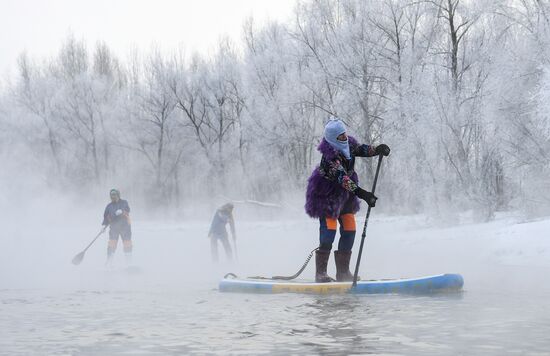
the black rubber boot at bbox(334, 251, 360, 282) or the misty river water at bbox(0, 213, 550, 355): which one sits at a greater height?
the black rubber boot at bbox(334, 251, 360, 282)

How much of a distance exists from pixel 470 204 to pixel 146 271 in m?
12.9

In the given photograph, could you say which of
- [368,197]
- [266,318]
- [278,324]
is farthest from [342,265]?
[278,324]

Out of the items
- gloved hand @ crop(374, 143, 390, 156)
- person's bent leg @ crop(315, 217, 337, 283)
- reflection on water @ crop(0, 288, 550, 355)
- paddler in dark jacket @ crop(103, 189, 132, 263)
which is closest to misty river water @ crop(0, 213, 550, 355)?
reflection on water @ crop(0, 288, 550, 355)

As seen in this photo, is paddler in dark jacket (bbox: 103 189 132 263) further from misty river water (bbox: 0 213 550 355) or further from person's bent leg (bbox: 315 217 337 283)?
person's bent leg (bbox: 315 217 337 283)

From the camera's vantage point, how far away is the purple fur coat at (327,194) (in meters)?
10.1

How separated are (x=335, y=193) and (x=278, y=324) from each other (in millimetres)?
3041

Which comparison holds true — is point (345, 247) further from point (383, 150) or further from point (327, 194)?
point (383, 150)

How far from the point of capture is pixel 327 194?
10.1 metres

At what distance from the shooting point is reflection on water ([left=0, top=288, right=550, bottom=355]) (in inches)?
239

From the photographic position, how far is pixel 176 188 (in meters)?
56.6

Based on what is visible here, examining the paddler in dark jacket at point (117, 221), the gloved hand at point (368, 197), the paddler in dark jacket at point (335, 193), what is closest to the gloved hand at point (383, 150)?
the paddler in dark jacket at point (335, 193)

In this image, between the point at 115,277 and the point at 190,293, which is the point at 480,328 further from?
the point at 115,277

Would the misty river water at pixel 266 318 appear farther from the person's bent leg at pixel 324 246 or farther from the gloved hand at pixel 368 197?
the gloved hand at pixel 368 197

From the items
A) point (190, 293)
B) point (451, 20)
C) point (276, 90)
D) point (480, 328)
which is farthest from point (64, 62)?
point (480, 328)
